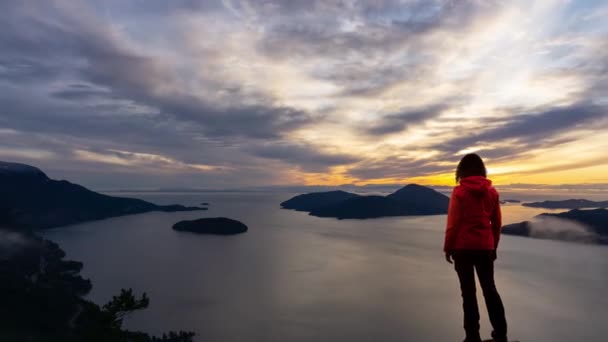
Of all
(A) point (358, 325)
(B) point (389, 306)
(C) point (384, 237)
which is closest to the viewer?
(A) point (358, 325)

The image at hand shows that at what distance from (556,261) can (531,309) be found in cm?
4691

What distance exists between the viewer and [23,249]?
285ft

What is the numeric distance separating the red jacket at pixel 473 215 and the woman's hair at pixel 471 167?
0.75 ft

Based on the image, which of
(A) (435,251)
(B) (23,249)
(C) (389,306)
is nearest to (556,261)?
(A) (435,251)

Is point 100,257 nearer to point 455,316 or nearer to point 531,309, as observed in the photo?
point 455,316

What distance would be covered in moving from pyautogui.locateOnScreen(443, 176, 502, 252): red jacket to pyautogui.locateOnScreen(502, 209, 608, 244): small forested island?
505 feet

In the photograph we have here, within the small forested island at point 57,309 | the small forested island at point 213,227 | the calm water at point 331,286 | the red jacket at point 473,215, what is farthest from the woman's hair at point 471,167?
the small forested island at point 213,227

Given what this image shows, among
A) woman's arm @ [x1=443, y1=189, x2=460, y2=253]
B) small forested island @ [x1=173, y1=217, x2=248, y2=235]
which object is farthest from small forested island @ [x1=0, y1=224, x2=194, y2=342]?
small forested island @ [x1=173, y1=217, x2=248, y2=235]

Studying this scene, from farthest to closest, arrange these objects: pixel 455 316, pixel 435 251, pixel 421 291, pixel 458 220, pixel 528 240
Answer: pixel 528 240 < pixel 435 251 < pixel 421 291 < pixel 455 316 < pixel 458 220

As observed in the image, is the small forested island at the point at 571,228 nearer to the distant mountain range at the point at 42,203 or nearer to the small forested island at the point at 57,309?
the small forested island at the point at 57,309

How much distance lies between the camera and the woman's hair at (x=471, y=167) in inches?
187

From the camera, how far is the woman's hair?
4754 mm

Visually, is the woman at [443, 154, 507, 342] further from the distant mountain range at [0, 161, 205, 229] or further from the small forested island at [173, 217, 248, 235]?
the distant mountain range at [0, 161, 205, 229]

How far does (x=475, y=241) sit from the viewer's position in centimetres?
441
